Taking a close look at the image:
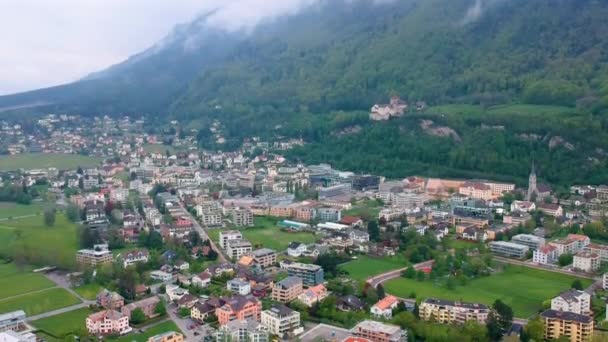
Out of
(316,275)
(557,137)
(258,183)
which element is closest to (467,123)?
(557,137)

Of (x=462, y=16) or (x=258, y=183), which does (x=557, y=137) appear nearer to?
(x=258, y=183)

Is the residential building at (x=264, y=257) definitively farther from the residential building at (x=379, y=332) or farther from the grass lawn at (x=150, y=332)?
the residential building at (x=379, y=332)

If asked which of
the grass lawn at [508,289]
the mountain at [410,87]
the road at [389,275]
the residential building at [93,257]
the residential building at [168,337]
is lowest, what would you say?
the grass lawn at [508,289]

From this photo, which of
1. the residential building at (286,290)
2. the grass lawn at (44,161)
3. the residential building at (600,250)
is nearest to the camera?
the residential building at (286,290)

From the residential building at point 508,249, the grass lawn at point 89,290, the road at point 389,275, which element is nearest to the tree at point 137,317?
the grass lawn at point 89,290

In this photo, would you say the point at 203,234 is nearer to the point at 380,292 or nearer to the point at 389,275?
the point at 389,275

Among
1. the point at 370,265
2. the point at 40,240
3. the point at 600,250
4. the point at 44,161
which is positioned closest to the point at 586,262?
the point at 600,250
